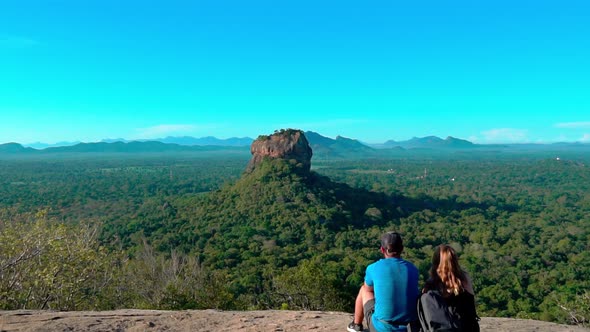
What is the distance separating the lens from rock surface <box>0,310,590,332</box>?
7141 mm

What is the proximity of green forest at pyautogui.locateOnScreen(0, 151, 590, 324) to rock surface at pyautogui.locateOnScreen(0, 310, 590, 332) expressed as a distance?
2.09 meters

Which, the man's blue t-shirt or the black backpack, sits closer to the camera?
the black backpack

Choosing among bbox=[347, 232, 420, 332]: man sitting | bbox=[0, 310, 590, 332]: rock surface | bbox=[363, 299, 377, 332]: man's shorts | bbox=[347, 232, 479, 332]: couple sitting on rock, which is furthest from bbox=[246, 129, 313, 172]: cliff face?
bbox=[347, 232, 420, 332]: man sitting

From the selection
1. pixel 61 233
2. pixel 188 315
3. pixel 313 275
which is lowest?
pixel 313 275

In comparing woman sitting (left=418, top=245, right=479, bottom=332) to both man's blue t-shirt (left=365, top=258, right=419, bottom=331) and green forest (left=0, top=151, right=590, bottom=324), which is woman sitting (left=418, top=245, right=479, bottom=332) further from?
green forest (left=0, top=151, right=590, bottom=324)

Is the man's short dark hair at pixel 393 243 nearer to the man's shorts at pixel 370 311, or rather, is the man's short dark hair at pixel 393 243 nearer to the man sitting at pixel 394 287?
the man sitting at pixel 394 287

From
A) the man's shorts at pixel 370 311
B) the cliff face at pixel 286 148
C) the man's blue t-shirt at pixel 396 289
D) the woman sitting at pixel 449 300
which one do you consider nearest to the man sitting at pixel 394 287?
the man's blue t-shirt at pixel 396 289

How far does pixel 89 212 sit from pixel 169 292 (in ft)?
170

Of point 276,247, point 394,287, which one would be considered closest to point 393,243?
point 394,287

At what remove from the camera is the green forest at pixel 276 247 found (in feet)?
34.3

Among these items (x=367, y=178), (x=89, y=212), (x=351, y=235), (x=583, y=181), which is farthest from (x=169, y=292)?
(x=583, y=181)

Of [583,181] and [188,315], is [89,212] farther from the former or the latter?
[583,181]

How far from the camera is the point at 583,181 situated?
10544 centimetres

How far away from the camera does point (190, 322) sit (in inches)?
300
